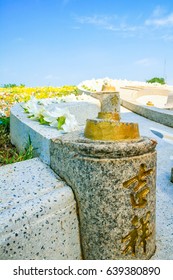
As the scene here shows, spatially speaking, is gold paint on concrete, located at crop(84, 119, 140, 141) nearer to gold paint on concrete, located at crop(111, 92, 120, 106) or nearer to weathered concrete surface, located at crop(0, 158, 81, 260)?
weathered concrete surface, located at crop(0, 158, 81, 260)

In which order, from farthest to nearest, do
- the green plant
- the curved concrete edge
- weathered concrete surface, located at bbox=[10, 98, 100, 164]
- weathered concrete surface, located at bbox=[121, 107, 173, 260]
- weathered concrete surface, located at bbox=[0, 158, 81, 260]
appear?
the curved concrete edge → the green plant → weathered concrete surface, located at bbox=[10, 98, 100, 164] → weathered concrete surface, located at bbox=[121, 107, 173, 260] → weathered concrete surface, located at bbox=[0, 158, 81, 260]

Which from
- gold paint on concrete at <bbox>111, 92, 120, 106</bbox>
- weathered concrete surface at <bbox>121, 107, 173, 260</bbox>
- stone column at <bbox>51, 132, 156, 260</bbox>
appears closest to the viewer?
stone column at <bbox>51, 132, 156, 260</bbox>

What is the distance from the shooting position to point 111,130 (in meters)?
2.05

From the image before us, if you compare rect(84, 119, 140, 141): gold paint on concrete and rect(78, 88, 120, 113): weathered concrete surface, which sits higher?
rect(84, 119, 140, 141): gold paint on concrete

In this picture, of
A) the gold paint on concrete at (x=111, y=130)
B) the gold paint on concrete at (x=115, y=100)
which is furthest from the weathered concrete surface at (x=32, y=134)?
the gold paint on concrete at (x=115, y=100)

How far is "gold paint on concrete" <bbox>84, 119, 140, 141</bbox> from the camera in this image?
204 centimetres

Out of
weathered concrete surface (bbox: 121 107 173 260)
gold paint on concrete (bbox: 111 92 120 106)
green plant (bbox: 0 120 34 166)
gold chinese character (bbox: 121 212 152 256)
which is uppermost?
gold paint on concrete (bbox: 111 92 120 106)

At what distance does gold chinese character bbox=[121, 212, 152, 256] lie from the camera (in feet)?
6.55

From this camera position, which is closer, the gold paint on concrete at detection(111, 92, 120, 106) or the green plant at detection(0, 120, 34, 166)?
the green plant at detection(0, 120, 34, 166)

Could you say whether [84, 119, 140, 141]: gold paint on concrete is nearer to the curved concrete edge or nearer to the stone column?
the stone column

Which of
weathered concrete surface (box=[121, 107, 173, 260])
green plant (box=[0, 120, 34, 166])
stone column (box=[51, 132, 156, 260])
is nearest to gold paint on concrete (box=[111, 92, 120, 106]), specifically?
weathered concrete surface (box=[121, 107, 173, 260])

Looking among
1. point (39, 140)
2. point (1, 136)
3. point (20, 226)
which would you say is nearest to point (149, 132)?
point (1, 136)

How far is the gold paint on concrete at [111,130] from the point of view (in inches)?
80.5

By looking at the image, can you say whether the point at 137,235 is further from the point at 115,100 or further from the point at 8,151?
the point at 115,100
